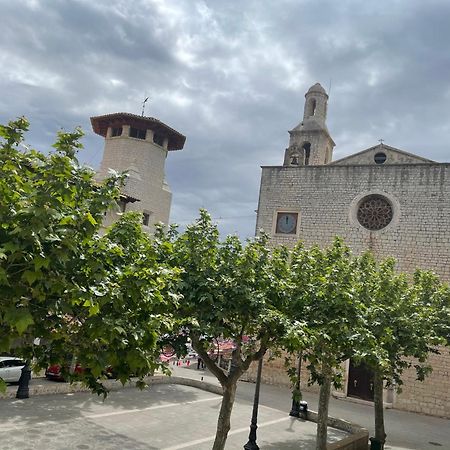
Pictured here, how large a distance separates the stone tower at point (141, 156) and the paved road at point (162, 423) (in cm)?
1171

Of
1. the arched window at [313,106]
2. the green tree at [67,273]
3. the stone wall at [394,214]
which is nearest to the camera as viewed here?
the green tree at [67,273]

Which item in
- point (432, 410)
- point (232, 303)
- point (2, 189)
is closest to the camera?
point (2, 189)

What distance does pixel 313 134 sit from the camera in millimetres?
26969

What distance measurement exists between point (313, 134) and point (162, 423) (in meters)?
19.3

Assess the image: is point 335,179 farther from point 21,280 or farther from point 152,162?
point 21,280

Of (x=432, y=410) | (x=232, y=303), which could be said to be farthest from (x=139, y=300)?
(x=432, y=410)

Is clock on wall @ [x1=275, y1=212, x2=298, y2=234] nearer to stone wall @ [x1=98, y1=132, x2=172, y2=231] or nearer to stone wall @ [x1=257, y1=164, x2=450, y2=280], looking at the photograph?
stone wall @ [x1=257, y1=164, x2=450, y2=280]

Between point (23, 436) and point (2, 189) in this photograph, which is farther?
point (23, 436)

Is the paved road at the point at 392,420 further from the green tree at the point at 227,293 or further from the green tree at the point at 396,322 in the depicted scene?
the green tree at the point at 227,293

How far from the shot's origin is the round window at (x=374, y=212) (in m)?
21.7

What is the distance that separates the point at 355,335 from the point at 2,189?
7.16 m

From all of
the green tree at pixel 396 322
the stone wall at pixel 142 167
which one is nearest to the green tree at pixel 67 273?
the green tree at pixel 396 322

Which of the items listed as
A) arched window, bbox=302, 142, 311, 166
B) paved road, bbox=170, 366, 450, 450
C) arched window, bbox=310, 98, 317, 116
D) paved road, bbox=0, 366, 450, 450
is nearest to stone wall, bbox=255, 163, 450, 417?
paved road, bbox=170, 366, 450, 450

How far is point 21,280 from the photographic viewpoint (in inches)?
164
